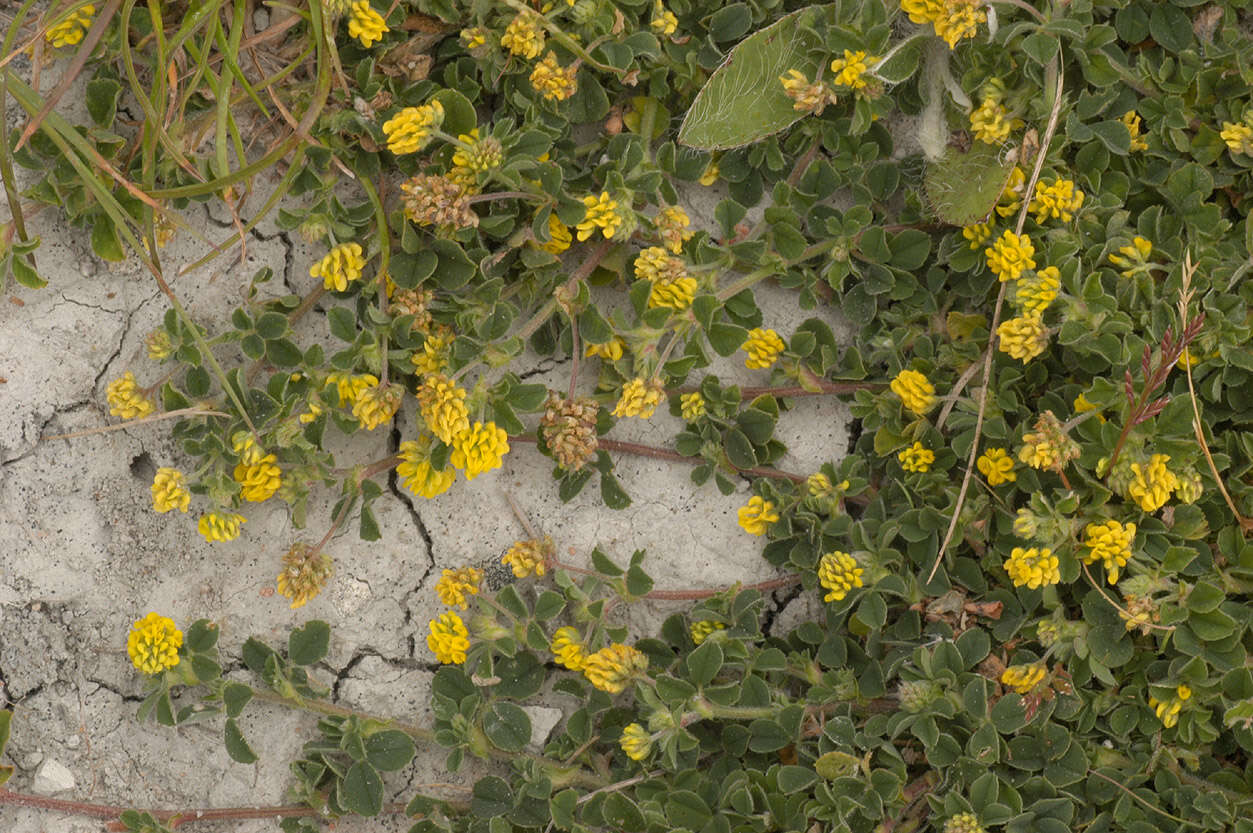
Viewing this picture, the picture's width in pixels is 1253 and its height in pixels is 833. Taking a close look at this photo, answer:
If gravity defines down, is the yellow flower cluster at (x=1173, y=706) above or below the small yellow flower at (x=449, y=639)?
below

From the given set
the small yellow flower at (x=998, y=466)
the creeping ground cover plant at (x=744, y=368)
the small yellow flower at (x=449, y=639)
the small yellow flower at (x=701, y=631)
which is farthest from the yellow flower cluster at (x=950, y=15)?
the small yellow flower at (x=449, y=639)

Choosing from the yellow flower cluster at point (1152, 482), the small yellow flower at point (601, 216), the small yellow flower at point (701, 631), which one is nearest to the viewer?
the yellow flower cluster at point (1152, 482)

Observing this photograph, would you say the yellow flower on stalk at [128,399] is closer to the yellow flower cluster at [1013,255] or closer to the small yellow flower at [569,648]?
the small yellow flower at [569,648]

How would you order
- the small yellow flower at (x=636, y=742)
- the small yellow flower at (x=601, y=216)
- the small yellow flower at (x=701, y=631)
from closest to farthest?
the small yellow flower at (x=636, y=742), the small yellow flower at (x=601, y=216), the small yellow flower at (x=701, y=631)

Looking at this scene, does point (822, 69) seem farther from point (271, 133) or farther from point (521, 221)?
point (271, 133)

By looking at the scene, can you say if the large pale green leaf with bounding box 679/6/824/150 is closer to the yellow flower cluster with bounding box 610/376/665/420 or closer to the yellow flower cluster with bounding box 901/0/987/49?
the yellow flower cluster with bounding box 901/0/987/49

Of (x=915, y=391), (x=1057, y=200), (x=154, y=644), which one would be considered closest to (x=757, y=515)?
(x=915, y=391)
